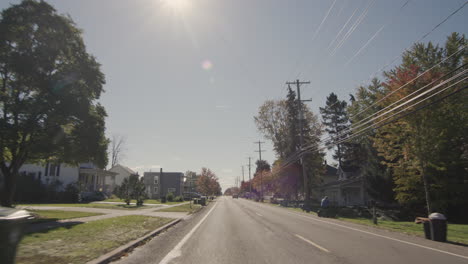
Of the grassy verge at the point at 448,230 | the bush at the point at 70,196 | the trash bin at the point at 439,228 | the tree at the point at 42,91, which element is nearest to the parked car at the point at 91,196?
the bush at the point at 70,196

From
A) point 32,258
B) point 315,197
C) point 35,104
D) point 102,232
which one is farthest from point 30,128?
point 315,197

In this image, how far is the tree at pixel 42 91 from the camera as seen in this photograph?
16.0m

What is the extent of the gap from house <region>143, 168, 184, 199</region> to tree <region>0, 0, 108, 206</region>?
54453mm

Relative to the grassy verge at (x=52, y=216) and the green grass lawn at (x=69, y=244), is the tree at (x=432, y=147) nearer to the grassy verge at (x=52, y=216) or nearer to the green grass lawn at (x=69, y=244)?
the green grass lawn at (x=69, y=244)

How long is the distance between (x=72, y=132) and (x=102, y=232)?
953 cm

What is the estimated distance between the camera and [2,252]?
17.8 ft

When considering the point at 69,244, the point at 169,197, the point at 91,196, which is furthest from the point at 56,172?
the point at 69,244

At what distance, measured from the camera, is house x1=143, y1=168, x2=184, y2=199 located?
243ft

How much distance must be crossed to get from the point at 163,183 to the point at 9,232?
74.7 m

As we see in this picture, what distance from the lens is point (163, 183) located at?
256 ft

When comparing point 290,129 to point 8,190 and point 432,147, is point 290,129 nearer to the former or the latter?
point 432,147

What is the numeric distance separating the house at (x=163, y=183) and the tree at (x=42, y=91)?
54.5 metres

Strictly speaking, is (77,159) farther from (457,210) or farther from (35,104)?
(457,210)

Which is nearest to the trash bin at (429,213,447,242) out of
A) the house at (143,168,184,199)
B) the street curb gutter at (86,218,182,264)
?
the street curb gutter at (86,218,182,264)
